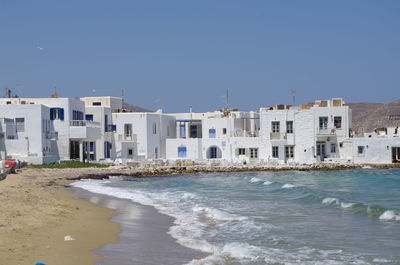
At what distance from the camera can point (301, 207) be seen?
22.3 metres

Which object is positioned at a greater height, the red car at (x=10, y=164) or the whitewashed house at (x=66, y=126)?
the whitewashed house at (x=66, y=126)

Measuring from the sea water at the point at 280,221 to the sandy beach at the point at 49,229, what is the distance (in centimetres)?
197

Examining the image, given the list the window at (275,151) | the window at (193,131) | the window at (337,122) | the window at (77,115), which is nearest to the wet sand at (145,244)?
the window at (77,115)

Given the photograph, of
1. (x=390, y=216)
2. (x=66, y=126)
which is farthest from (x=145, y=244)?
(x=66, y=126)

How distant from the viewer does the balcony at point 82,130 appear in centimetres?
4731

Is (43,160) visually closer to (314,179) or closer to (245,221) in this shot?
(314,179)

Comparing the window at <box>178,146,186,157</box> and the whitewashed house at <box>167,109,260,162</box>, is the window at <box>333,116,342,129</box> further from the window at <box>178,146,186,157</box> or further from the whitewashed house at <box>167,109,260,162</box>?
the window at <box>178,146,186,157</box>

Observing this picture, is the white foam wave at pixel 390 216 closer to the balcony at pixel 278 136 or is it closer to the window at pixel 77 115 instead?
the balcony at pixel 278 136

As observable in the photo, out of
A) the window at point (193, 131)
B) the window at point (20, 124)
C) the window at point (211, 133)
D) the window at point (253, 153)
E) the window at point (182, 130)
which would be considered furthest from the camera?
the window at point (193, 131)

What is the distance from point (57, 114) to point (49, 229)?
33.7 meters

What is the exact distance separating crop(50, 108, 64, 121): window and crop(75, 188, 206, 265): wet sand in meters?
27.4

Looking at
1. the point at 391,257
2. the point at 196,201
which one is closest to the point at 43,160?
the point at 196,201

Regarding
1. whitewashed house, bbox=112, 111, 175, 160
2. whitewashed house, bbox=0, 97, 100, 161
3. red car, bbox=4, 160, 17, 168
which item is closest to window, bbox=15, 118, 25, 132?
whitewashed house, bbox=0, 97, 100, 161

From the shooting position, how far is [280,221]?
1800 cm
